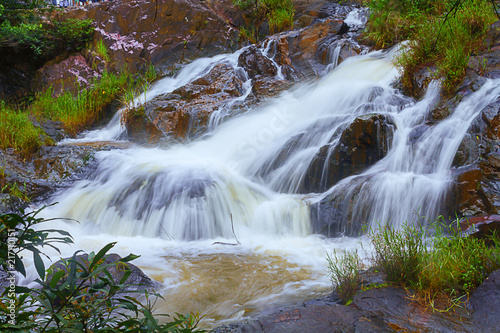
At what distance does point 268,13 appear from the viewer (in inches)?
463

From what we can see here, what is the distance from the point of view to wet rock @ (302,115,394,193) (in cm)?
557

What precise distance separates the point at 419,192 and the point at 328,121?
2285 millimetres

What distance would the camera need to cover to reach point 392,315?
2555 millimetres

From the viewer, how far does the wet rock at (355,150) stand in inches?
219

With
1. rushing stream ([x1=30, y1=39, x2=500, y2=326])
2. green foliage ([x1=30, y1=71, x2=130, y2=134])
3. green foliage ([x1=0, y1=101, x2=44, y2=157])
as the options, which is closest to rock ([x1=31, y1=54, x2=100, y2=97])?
green foliage ([x1=30, y1=71, x2=130, y2=134])

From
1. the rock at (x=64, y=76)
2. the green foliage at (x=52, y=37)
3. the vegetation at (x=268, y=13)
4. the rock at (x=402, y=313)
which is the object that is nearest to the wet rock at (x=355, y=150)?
the rock at (x=402, y=313)

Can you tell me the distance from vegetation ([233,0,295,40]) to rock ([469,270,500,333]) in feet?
31.9

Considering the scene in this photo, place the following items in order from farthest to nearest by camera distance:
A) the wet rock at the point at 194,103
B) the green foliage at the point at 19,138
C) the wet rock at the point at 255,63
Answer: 1. the wet rock at the point at 255,63
2. the wet rock at the point at 194,103
3. the green foliage at the point at 19,138

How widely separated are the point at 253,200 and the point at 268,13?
315 inches

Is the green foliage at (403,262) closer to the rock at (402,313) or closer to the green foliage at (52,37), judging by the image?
the rock at (402,313)

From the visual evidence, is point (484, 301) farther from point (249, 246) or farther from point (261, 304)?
point (249, 246)

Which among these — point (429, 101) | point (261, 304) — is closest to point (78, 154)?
point (261, 304)

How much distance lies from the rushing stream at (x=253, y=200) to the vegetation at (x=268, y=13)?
15.3 feet

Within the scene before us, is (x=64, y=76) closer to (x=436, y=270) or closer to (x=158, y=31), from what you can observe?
(x=158, y=31)
